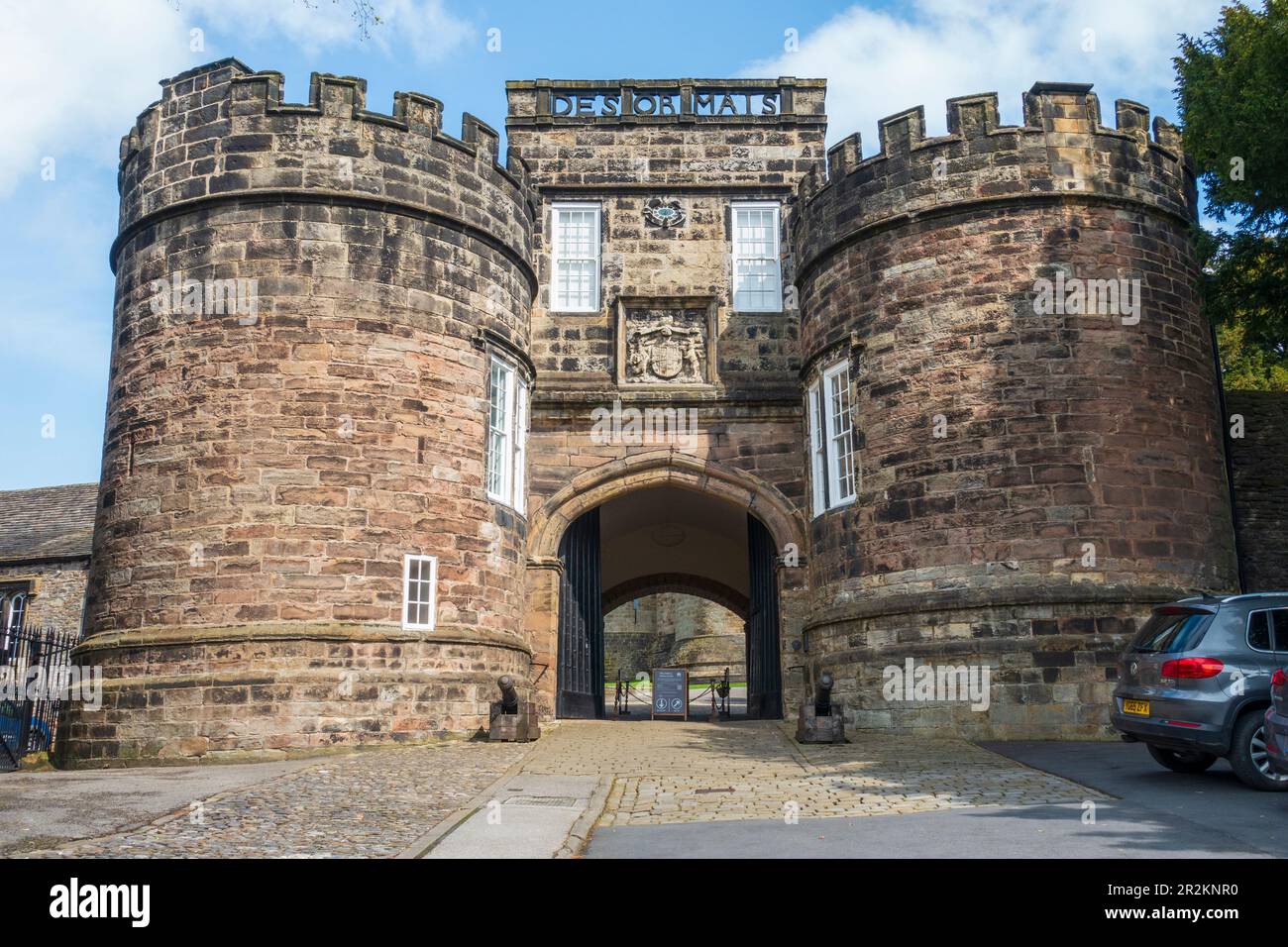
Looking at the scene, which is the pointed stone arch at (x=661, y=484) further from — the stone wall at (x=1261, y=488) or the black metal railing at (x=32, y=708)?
the black metal railing at (x=32, y=708)

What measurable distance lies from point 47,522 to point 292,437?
1671 centimetres

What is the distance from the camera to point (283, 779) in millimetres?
9625

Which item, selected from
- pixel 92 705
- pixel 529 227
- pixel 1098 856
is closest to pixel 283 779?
pixel 92 705

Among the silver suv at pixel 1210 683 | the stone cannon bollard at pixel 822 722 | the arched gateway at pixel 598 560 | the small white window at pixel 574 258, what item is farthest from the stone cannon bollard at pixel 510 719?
the silver suv at pixel 1210 683

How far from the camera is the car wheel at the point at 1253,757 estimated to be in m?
8.20

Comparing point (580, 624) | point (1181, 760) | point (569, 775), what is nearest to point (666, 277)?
point (580, 624)

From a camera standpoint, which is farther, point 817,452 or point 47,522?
point 47,522

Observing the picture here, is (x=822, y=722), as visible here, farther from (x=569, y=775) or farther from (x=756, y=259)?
(x=756, y=259)

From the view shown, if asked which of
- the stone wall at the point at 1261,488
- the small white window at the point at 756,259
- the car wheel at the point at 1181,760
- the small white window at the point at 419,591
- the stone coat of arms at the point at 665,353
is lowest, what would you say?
the car wheel at the point at 1181,760

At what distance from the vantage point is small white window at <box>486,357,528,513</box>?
15297mm

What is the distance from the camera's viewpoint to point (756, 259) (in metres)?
17.9

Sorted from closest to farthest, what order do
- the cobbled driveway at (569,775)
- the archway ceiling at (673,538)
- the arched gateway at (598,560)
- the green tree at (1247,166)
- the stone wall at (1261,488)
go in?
the cobbled driveway at (569,775), the green tree at (1247,166), the stone wall at (1261,488), the arched gateway at (598,560), the archway ceiling at (673,538)

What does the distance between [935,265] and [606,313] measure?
5.48 m

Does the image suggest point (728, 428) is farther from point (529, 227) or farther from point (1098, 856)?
point (1098, 856)
